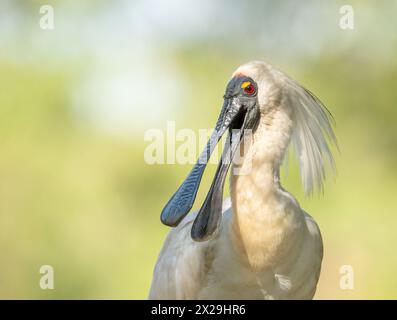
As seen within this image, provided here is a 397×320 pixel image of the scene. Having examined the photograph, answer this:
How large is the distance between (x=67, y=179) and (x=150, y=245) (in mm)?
1500

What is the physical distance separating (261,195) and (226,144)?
359 millimetres

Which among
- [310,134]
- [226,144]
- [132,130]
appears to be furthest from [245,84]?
[132,130]

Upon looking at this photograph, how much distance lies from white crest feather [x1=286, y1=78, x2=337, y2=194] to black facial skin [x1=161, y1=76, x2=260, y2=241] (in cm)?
25

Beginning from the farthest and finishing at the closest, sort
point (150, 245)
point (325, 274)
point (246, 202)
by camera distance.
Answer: point (150, 245) → point (325, 274) → point (246, 202)

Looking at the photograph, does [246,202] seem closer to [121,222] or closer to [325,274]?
[325,274]

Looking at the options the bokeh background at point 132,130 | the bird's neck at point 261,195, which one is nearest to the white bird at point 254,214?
the bird's neck at point 261,195

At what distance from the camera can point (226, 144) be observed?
3.72 metres

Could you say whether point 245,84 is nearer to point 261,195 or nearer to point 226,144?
point 226,144

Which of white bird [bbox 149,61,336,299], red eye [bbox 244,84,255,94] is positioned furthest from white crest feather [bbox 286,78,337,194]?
red eye [bbox 244,84,255,94]

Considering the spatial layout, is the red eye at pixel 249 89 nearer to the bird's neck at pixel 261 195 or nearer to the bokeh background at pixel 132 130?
the bird's neck at pixel 261 195

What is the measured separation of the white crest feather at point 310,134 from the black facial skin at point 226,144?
0.81ft

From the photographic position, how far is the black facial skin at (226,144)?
360cm

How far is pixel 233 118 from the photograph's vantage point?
12.0 ft
